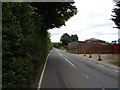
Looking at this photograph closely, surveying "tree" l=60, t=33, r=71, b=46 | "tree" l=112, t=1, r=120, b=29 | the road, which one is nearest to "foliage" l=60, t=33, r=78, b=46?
"tree" l=60, t=33, r=71, b=46

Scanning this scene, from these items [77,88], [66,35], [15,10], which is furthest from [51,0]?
[66,35]

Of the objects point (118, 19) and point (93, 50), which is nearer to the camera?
point (118, 19)

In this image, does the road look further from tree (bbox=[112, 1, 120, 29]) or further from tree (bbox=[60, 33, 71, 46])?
tree (bbox=[60, 33, 71, 46])

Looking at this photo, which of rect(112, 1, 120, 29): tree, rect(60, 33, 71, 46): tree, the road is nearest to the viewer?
the road

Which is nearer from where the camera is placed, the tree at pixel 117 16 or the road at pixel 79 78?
the road at pixel 79 78

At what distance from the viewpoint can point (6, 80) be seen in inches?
223

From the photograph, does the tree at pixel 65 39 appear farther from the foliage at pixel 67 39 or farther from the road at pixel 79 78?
the road at pixel 79 78

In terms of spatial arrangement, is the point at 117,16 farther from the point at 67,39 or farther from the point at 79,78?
the point at 67,39

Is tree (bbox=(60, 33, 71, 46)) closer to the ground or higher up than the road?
higher up

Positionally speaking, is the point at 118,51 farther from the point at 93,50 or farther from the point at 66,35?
the point at 66,35

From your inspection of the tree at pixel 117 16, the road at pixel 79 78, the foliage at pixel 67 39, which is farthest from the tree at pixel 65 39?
the road at pixel 79 78

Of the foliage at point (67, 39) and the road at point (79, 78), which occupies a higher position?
the foliage at point (67, 39)

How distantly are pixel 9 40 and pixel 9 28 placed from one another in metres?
0.36

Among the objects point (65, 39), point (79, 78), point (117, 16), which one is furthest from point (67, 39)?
point (79, 78)
